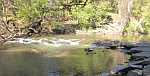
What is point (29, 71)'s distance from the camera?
39.1 ft

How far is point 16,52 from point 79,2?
10177 millimetres

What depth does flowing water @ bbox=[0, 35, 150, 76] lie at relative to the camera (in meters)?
11.9

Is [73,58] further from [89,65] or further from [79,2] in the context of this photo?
[79,2]

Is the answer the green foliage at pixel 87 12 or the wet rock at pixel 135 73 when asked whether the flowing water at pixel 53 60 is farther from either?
the wet rock at pixel 135 73

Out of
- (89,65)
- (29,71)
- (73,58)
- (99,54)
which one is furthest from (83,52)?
(29,71)

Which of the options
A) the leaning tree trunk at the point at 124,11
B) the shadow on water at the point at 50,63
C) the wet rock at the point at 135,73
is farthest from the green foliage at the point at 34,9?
the leaning tree trunk at the point at 124,11

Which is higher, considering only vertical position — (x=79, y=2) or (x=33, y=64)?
(x=79, y=2)

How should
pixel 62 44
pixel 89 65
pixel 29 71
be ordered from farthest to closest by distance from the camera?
pixel 62 44
pixel 89 65
pixel 29 71

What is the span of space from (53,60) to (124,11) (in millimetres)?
13495

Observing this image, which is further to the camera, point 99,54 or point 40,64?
point 99,54

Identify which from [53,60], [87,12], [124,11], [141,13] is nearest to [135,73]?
[87,12]

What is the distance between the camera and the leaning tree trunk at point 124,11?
2594 cm

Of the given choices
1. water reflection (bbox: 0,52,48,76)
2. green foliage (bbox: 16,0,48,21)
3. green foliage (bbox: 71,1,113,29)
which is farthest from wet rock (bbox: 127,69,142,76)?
green foliage (bbox: 16,0,48,21)

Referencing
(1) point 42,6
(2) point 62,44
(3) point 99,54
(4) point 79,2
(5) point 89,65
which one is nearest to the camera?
(4) point 79,2
